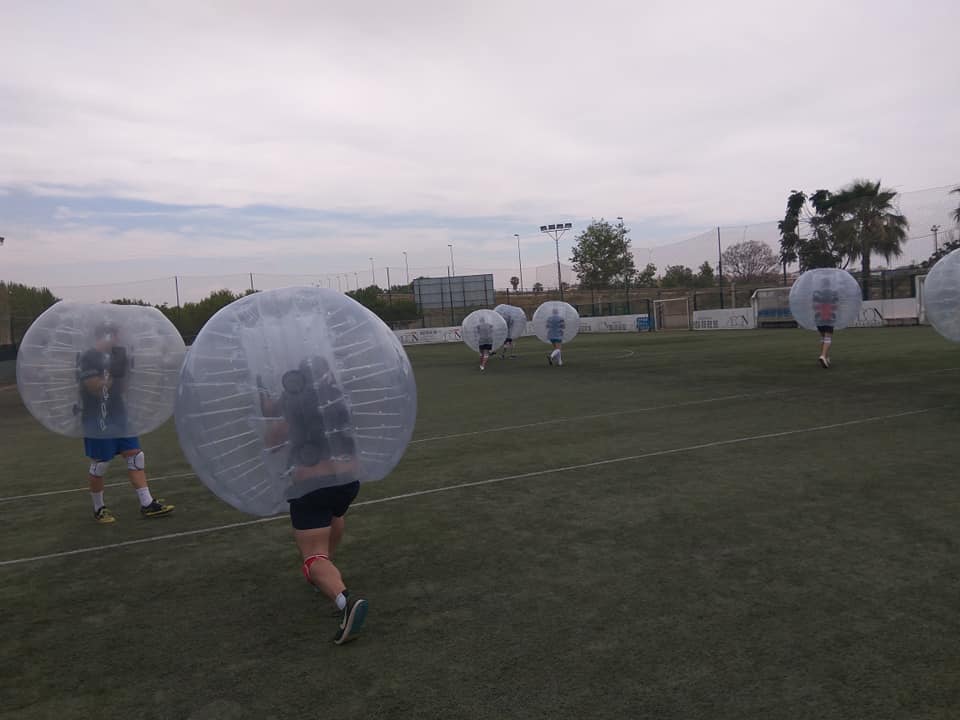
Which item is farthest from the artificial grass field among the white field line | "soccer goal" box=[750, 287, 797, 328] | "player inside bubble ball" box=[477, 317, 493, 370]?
"soccer goal" box=[750, 287, 797, 328]

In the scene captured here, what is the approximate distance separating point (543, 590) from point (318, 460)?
162 cm

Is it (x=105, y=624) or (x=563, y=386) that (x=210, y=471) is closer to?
(x=105, y=624)

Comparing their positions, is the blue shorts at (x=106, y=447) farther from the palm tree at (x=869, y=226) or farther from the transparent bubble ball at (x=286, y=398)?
the palm tree at (x=869, y=226)

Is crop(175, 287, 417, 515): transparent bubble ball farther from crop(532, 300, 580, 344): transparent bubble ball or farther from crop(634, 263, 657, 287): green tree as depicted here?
crop(634, 263, 657, 287): green tree

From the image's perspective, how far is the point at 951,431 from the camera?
792 cm

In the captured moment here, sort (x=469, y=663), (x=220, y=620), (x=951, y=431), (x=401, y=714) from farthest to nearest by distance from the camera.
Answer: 1. (x=951, y=431)
2. (x=220, y=620)
3. (x=469, y=663)
4. (x=401, y=714)

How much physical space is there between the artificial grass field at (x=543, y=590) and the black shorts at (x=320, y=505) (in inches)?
24.5

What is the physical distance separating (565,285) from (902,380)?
3207 inches

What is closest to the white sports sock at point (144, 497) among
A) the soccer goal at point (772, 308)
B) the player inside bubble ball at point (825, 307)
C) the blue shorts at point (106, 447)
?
the blue shorts at point (106, 447)

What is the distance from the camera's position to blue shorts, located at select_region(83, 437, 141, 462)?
20.1 ft

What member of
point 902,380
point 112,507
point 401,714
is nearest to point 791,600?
point 401,714

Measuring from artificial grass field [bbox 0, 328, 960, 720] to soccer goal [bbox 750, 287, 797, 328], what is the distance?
96.2 feet

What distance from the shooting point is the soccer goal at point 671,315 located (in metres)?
45.6

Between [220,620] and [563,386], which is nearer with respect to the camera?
[220,620]
